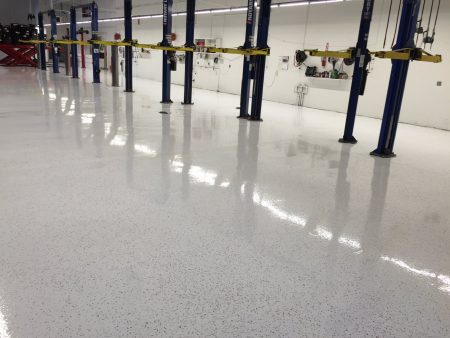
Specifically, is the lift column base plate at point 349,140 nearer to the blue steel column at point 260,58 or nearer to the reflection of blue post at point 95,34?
the blue steel column at point 260,58

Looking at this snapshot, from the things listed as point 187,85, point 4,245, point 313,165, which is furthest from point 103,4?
point 4,245

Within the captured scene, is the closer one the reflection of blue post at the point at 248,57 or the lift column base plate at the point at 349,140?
the lift column base plate at the point at 349,140

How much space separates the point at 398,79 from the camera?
5.27 metres

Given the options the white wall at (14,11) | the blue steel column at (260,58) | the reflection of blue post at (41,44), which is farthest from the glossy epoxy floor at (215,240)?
the white wall at (14,11)

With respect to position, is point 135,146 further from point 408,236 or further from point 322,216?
point 408,236

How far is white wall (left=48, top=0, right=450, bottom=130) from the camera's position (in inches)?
336

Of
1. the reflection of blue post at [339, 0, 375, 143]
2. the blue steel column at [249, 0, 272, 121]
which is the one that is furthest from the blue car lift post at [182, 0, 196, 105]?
the reflection of blue post at [339, 0, 375, 143]

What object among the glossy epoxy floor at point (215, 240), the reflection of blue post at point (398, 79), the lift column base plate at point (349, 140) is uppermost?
the reflection of blue post at point (398, 79)

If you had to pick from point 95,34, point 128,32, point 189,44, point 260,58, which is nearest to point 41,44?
point 95,34

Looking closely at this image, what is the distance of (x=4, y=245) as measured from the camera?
229cm

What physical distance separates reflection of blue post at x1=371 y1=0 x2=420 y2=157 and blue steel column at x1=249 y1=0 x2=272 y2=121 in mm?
3021

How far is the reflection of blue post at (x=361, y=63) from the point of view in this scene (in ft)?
18.9

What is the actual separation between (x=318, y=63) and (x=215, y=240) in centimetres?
960

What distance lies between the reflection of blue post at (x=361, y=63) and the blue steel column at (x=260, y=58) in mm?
2212
